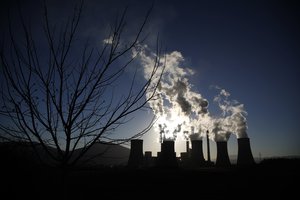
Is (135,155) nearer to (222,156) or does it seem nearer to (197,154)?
(197,154)

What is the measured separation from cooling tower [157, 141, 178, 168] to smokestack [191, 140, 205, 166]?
Answer: 6328 mm

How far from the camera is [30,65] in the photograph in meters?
1.96

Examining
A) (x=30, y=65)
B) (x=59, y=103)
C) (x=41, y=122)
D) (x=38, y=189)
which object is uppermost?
(x=30, y=65)

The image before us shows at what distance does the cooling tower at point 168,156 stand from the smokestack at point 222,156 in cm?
685

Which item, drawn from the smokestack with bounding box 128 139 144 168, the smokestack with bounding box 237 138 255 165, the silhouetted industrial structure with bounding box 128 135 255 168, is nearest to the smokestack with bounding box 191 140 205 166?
the silhouetted industrial structure with bounding box 128 135 255 168

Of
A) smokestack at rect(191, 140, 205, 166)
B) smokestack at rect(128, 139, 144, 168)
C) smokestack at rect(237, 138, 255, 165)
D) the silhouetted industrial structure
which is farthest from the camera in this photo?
smokestack at rect(191, 140, 205, 166)

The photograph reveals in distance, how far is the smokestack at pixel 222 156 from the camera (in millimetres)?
24972

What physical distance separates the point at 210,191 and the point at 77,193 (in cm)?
540

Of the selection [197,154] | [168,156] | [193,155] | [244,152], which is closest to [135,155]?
[168,156]

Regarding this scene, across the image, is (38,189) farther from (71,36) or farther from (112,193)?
(71,36)

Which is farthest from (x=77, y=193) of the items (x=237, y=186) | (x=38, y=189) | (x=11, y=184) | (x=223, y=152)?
(x=223, y=152)

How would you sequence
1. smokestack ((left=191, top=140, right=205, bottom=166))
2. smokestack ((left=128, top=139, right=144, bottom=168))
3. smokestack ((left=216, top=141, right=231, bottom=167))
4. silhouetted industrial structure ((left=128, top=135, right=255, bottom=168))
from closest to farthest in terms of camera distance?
silhouetted industrial structure ((left=128, top=135, right=255, bottom=168))
smokestack ((left=128, top=139, right=144, bottom=168))
smokestack ((left=216, top=141, right=231, bottom=167))
smokestack ((left=191, top=140, right=205, bottom=166))

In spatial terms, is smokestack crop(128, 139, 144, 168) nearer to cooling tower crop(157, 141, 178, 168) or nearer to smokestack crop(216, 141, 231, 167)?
cooling tower crop(157, 141, 178, 168)

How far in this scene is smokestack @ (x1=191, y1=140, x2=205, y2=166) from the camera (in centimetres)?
2692
